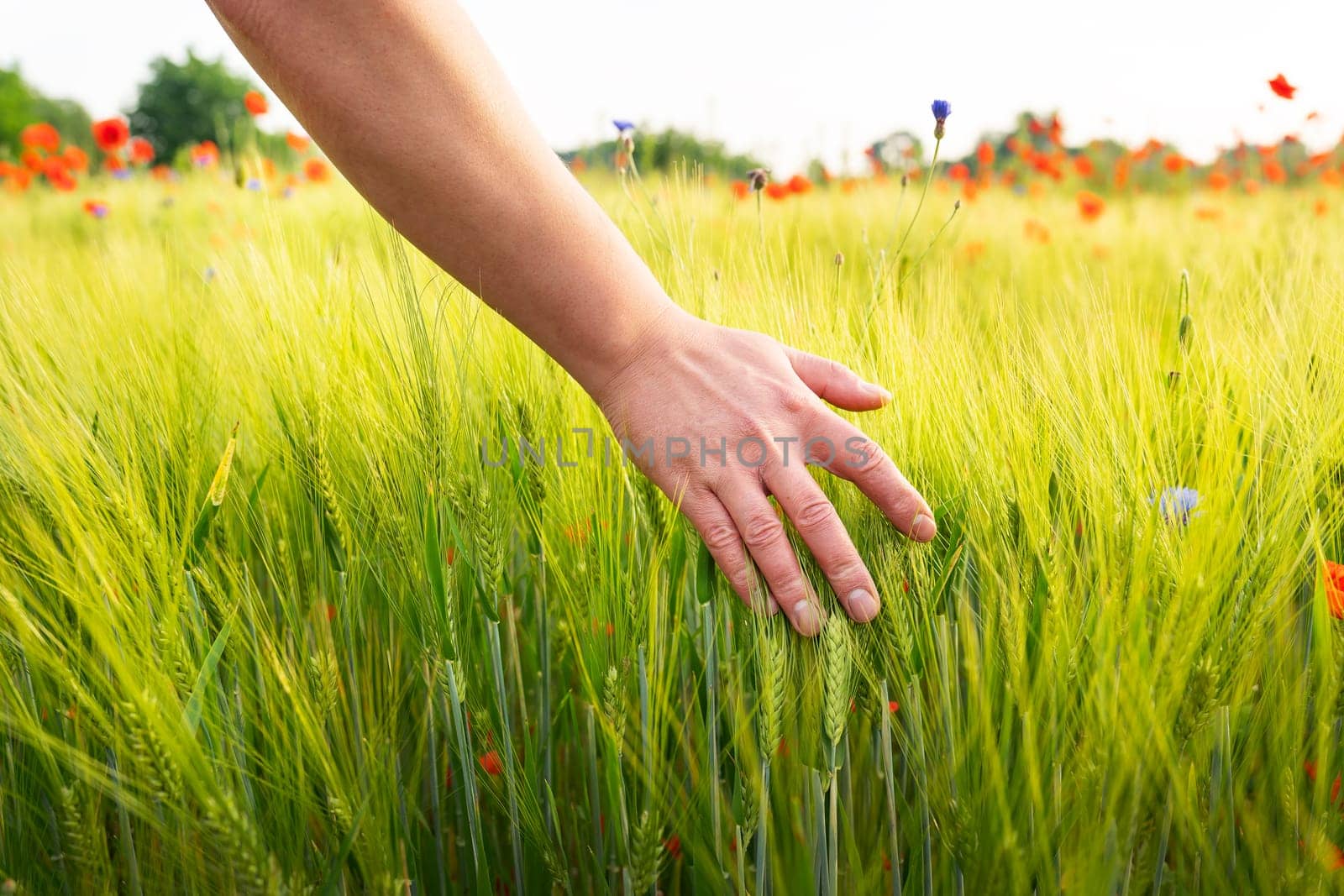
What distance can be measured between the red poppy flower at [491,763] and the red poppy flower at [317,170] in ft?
9.93

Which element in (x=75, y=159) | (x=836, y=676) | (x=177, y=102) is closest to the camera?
(x=836, y=676)

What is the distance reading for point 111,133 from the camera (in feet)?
11.4

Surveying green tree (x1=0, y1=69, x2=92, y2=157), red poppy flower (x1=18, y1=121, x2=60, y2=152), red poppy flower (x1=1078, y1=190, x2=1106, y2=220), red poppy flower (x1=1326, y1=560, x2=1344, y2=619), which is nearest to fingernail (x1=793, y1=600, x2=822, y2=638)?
red poppy flower (x1=1326, y1=560, x2=1344, y2=619)

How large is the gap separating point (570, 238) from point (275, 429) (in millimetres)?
442

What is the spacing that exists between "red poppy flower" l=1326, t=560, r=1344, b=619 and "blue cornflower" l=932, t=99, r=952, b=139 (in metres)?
0.61

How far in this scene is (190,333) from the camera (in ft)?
3.65

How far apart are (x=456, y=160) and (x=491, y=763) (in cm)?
54

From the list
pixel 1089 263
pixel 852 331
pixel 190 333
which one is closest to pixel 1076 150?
pixel 1089 263

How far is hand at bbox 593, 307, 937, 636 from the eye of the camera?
71 centimetres

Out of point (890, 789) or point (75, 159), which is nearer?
point (890, 789)

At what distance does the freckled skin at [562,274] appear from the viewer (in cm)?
64

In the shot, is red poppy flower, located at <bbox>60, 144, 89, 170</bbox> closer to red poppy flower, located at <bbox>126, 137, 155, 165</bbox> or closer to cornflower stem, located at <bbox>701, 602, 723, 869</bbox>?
red poppy flower, located at <bbox>126, 137, 155, 165</bbox>

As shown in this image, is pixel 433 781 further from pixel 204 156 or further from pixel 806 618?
pixel 204 156

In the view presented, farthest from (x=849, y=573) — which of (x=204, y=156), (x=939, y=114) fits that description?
(x=204, y=156)
